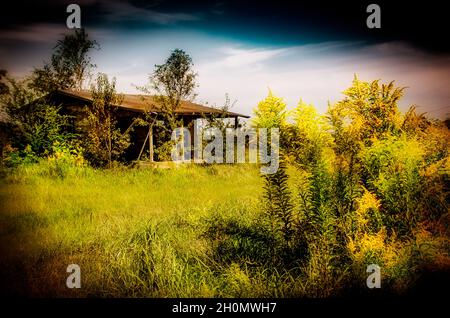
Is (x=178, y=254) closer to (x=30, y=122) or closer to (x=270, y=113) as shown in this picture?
(x=270, y=113)

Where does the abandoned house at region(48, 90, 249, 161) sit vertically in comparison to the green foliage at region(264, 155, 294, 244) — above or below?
above

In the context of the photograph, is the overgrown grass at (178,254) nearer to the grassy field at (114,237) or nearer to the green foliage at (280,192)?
the grassy field at (114,237)

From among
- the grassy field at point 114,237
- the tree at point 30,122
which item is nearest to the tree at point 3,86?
the tree at point 30,122

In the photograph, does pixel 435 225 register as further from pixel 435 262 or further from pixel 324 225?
pixel 324 225

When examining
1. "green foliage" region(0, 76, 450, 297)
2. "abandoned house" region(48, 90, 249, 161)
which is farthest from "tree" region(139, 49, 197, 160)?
"green foliage" region(0, 76, 450, 297)

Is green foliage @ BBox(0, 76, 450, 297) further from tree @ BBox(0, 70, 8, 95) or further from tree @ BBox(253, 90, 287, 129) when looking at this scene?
tree @ BBox(0, 70, 8, 95)

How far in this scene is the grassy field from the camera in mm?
3891

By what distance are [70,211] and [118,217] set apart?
143 cm

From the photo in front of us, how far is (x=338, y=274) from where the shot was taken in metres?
3.55

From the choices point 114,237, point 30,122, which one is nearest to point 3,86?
point 30,122

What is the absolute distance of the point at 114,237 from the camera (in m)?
5.57

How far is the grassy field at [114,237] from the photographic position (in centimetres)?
389

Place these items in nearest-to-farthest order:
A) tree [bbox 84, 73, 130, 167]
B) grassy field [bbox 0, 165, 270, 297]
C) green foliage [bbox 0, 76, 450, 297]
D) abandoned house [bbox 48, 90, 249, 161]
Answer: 1. green foliage [bbox 0, 76, 450, 297]
2. grassy field [bbox 0, 165, 270, 297]
3. tree [bbox 84, 73, 130, 167]
4. abandoned house [bbox 48, 90, 249, 161]
